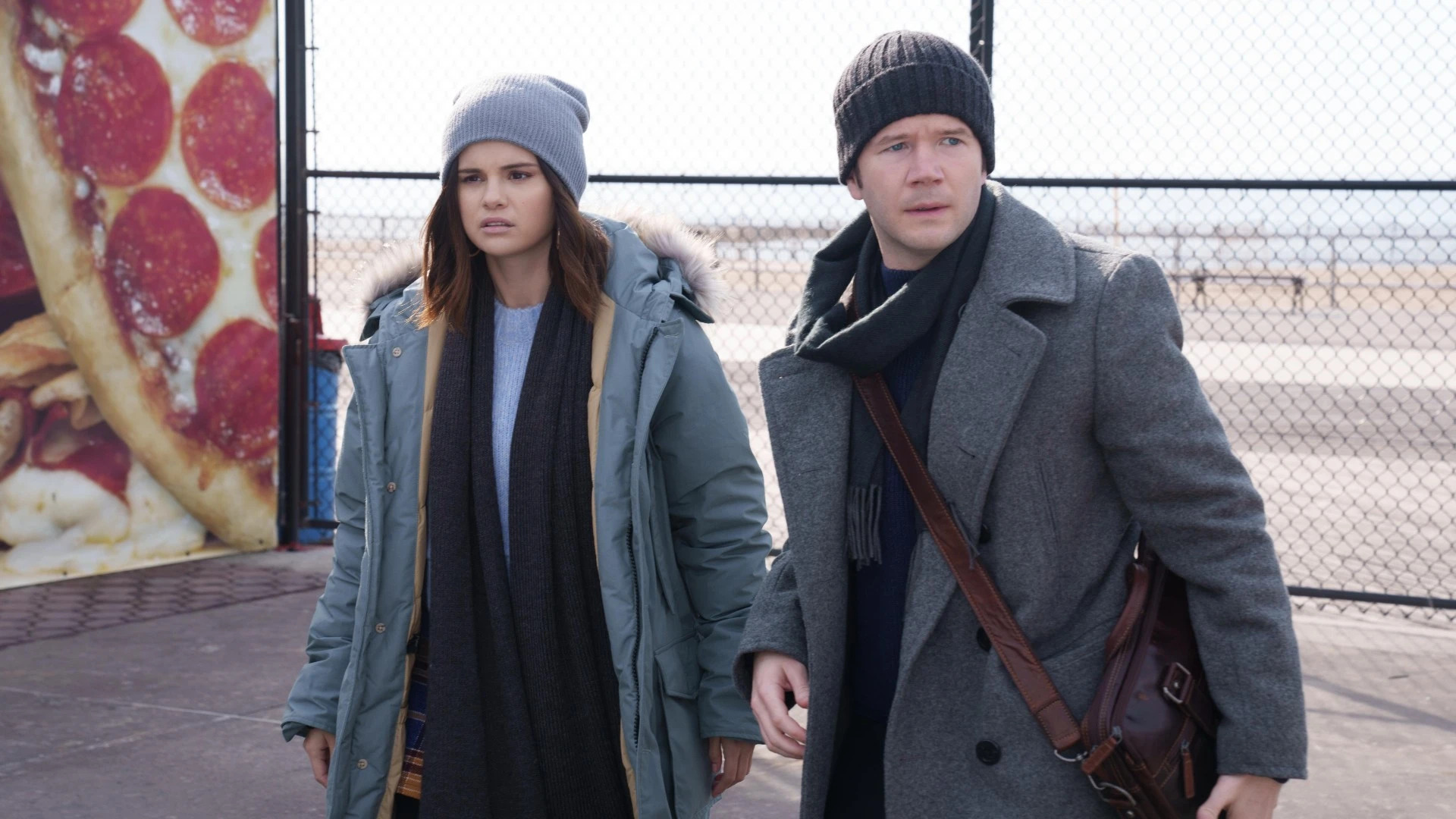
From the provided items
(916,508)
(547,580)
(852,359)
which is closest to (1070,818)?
(916,508)

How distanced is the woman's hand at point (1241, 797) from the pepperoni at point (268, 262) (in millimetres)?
6193

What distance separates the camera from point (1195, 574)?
6.07ft

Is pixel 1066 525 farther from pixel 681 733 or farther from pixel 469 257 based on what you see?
pixel 469 257

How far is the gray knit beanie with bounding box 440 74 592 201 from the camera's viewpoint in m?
2.62

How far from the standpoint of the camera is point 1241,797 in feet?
5.90

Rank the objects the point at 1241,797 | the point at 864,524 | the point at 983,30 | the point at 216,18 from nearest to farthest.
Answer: the point at 1241,797 → the point at 864,524 → the point at 983,30 → the point at 216,18

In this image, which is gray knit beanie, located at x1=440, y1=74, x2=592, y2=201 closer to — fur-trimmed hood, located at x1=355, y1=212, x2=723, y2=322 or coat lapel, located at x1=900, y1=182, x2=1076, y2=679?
fur-trimmed hood, located at x1=355, y1=212, x2=723, y2=322

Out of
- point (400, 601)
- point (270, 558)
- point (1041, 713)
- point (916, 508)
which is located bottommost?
point (270, 558)

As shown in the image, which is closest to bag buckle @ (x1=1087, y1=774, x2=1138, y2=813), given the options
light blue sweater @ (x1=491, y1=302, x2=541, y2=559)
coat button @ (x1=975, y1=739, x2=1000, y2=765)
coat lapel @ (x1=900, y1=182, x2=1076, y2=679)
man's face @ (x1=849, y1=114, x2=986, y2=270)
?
coat button @ (x1=975, y1=739, x2=1000, y2=765)

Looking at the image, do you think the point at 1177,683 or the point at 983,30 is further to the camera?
the point at 983,30

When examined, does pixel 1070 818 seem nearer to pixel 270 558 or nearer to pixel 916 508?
pixel 916 508

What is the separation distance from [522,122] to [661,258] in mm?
401

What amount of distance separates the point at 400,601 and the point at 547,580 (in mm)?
288

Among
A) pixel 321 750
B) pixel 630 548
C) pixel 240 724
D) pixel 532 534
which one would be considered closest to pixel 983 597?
pixel 630 548
